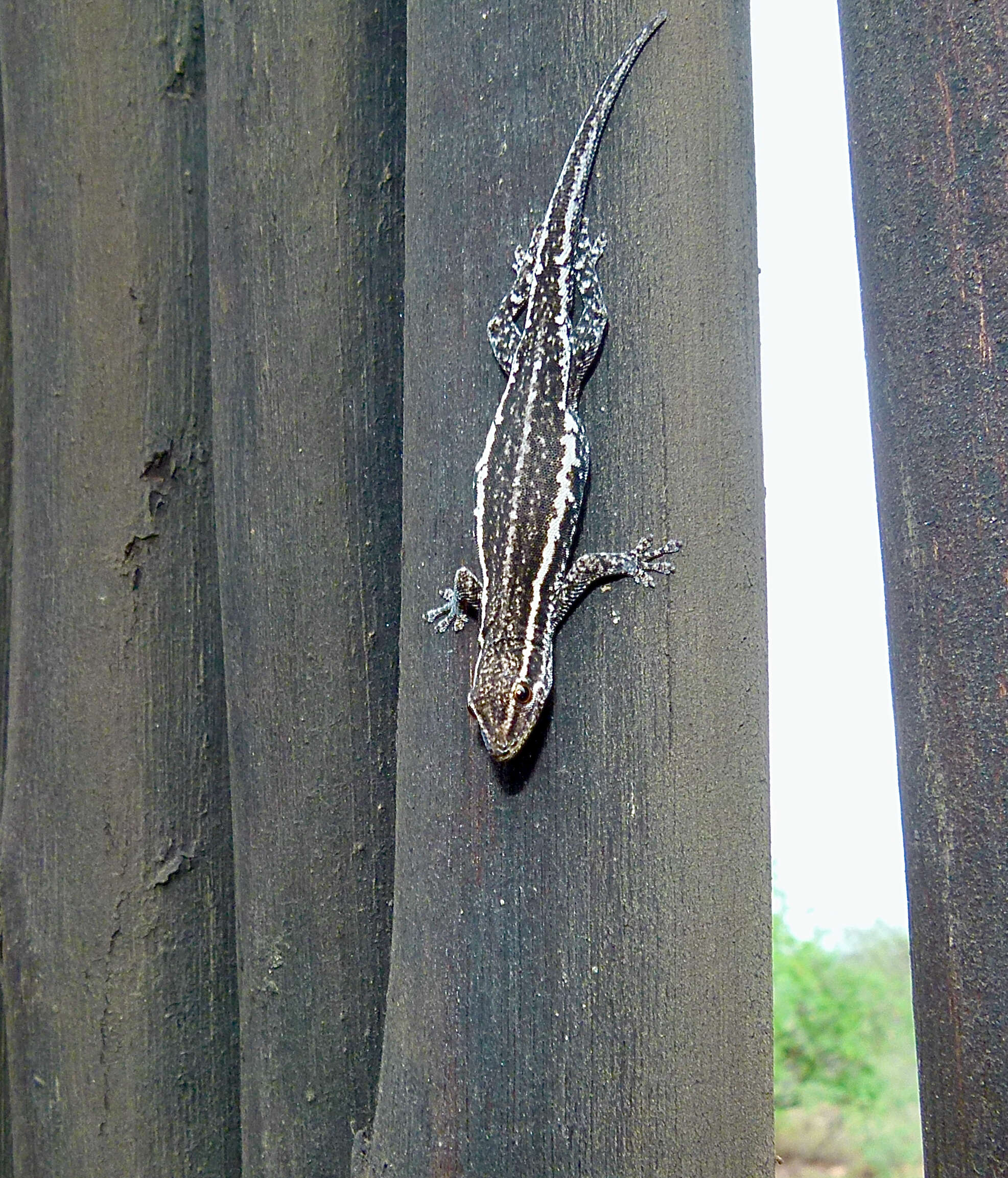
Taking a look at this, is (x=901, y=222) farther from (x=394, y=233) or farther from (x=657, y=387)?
(x=394, y=233)

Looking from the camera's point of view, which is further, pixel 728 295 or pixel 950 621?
pixel 728 295

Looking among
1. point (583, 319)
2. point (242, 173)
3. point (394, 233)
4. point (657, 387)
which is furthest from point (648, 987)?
point (242, 173)

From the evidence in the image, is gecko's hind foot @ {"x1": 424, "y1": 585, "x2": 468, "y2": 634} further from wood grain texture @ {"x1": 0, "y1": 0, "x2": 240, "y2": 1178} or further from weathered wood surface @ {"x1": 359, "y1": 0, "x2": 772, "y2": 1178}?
wood grain texture @ {"x1": 0, "y1": 0, "x2": 240, "y2": 1178}

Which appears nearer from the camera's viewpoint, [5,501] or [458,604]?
[458,604]

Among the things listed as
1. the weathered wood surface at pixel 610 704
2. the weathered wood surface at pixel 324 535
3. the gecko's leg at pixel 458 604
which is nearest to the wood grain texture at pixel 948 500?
the weathered wood surface at pixel 610 704

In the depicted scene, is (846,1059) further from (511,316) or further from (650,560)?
(511,316)

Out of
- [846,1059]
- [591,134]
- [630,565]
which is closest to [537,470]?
[630,565]

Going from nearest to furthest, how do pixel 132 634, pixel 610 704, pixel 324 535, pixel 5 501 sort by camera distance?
pixel 610 704, pixel 324 535, pixel 132 634, pixel 5 501
